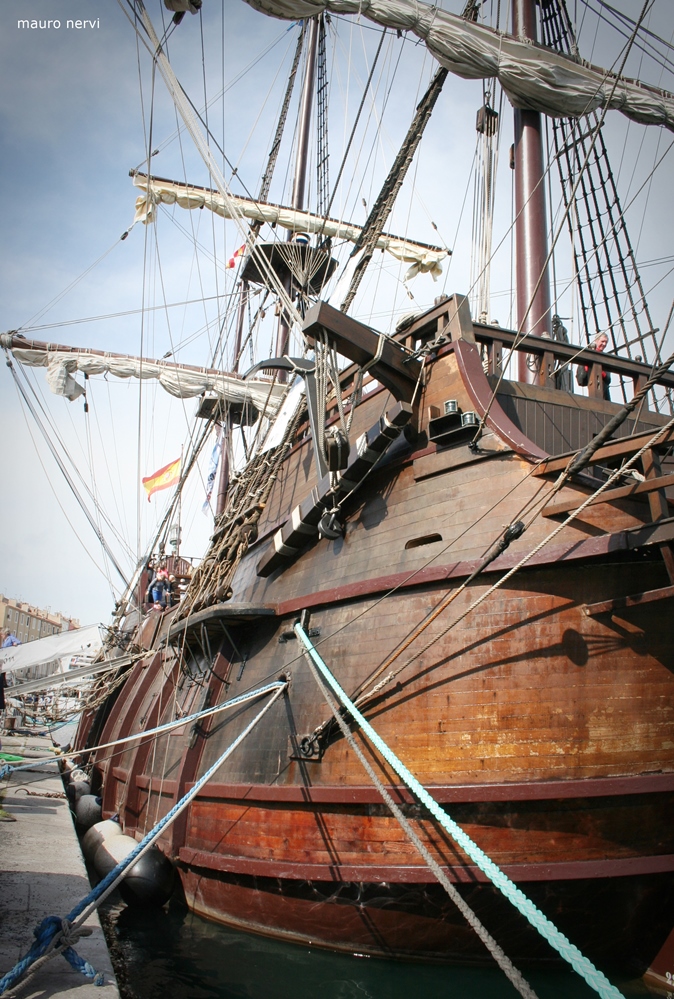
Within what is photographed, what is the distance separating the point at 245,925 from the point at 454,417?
4.52 metres

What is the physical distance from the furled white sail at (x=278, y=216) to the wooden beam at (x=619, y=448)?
14.9 meters

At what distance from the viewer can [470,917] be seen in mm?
3201

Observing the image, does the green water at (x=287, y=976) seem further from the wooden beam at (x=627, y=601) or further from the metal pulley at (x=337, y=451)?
the metal pulley at (x=337, y=451)

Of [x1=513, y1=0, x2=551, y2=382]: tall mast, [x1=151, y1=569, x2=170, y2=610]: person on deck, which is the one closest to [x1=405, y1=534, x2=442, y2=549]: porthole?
[x1=513, y1=0, x2=551, y2=382]: tall mast

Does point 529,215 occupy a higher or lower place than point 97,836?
higher

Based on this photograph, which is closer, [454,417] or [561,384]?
[454,417]

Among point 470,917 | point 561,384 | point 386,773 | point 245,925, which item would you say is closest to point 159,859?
point 245,925

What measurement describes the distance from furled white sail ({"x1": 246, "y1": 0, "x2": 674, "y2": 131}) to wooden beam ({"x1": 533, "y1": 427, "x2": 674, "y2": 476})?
319 inches

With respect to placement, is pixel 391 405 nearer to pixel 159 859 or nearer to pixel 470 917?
pixel 470 917

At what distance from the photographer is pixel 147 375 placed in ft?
71.9

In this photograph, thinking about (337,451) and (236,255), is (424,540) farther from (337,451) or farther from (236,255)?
(236,255)

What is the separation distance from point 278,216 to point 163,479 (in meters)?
8.99

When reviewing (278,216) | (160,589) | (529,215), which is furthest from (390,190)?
(278,216)

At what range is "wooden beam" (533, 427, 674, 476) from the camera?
4355 mm
